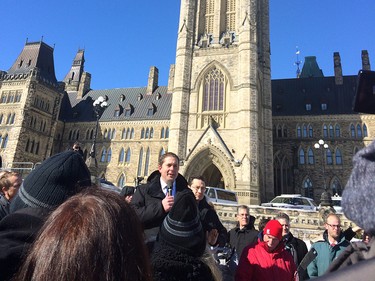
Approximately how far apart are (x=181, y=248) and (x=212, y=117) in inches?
927

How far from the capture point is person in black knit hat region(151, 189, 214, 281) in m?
1.55

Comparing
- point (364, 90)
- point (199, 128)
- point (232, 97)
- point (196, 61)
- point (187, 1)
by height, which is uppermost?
point (187, 1)

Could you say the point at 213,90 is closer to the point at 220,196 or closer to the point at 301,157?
the point at 220,196

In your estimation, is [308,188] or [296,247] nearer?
[296,247]

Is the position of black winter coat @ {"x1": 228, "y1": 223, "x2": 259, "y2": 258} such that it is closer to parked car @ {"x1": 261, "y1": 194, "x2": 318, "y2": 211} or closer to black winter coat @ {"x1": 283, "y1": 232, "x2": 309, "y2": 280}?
black winter coat @ {"x1": 283, "y1": 232, "x2": 309, "y2": 280}

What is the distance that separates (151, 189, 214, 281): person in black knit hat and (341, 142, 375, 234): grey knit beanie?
2.53 ft

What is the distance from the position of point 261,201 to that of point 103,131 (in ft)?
70.4

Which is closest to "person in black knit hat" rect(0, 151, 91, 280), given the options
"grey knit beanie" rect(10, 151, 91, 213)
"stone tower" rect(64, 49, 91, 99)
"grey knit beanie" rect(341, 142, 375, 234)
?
"grey knit beanie" rect(10, 151, 91, 213)

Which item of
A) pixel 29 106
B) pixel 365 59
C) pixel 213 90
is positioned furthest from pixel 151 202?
pixel 365 59

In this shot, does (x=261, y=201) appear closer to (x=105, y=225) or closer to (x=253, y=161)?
(x=253, y=161)

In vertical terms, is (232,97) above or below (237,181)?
above

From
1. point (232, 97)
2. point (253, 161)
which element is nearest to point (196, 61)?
point (232, 97)

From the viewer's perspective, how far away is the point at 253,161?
22281 millimetres

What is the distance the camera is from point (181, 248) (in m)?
1.61
